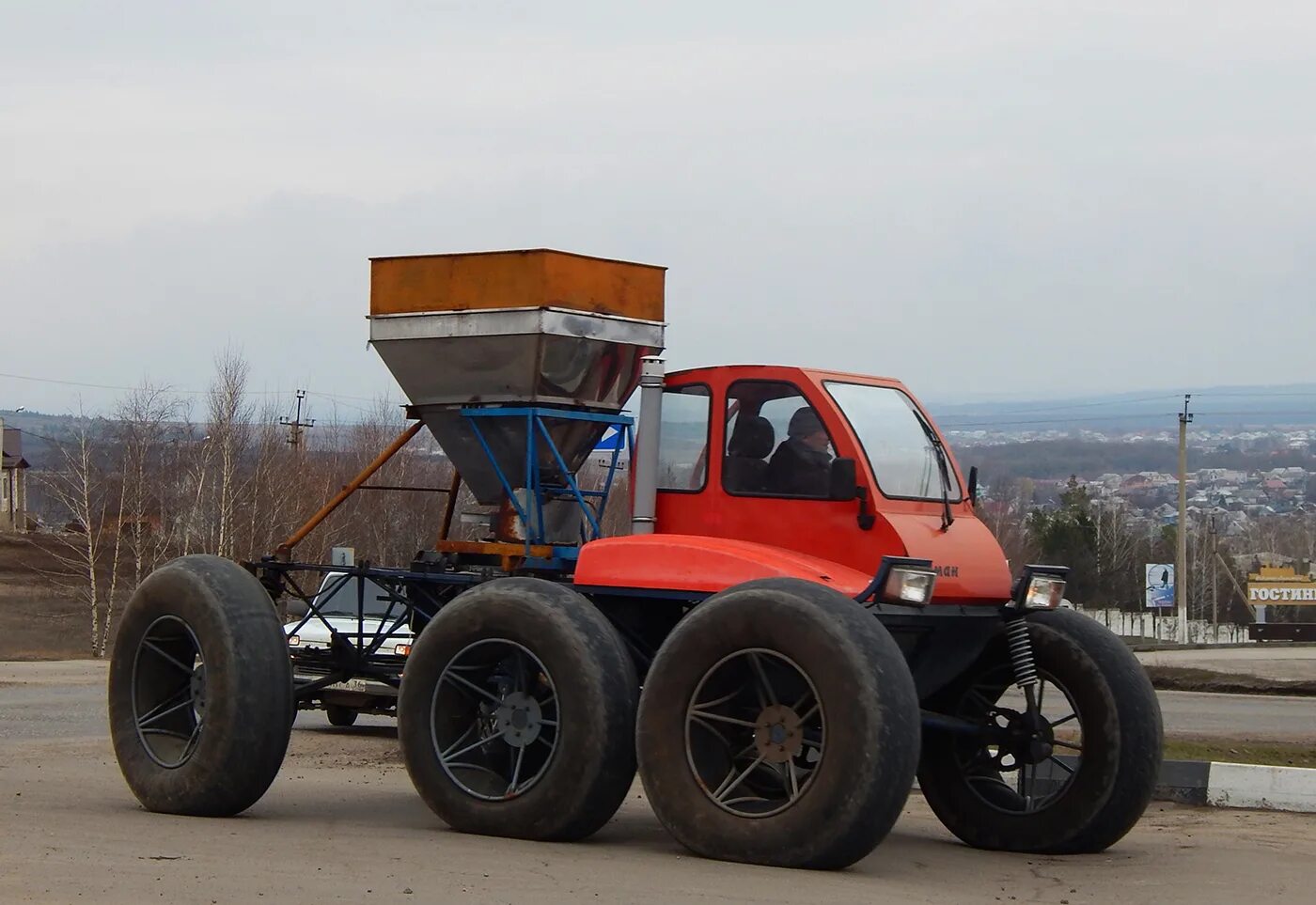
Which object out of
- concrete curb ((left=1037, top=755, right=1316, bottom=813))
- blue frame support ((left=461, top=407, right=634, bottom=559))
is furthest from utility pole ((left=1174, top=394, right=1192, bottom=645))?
blue frame support ((left=461, top=407, right=634, bottom=559))

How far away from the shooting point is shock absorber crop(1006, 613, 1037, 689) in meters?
9.77

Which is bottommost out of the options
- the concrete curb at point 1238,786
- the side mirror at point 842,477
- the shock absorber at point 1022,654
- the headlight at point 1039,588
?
the concrete curb at point 1238,786

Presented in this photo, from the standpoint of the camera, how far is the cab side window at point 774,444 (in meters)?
9.91

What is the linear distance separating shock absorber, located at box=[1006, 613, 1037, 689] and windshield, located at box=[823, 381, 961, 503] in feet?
2.69

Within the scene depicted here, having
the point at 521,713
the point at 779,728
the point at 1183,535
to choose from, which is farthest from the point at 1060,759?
the point at 1183,535

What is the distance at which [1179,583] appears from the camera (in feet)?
192

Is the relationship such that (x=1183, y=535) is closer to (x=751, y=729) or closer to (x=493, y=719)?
(x=493, y=719)

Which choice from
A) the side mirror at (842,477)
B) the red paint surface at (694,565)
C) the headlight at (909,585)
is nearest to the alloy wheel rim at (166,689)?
the red paint surface at (694,565)

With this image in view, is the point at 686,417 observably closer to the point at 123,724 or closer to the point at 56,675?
the point at 123,724

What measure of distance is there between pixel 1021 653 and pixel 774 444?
5.95 ft

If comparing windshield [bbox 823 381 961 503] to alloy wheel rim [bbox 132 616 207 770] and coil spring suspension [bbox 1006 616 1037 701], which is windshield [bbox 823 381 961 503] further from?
alloy wheel rim [bbox 132 616 207 770]

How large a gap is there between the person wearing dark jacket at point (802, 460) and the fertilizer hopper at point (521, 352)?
156 centimetres

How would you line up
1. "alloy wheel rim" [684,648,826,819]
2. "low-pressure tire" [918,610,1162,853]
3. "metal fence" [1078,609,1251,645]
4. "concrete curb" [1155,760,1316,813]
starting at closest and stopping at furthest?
"alloy wheel rim" [684,648,826,819]
"low-pressure tire" [918,610,1162,853]
"concrete curb" [1155,760,1316,813]
"metal fence" [1078,609,1251,645]

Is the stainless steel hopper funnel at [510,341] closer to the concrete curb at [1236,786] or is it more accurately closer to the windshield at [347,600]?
the windshield at [347,600]
